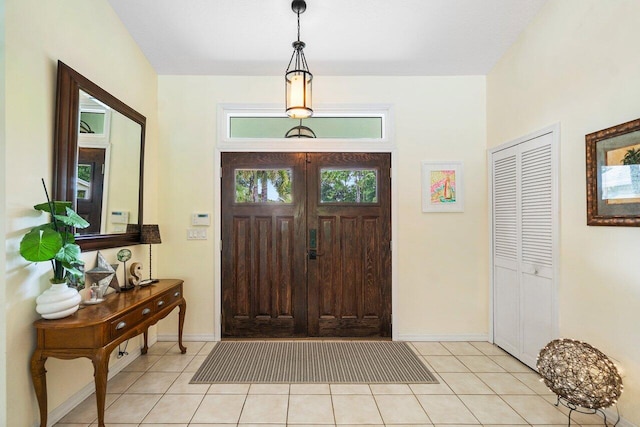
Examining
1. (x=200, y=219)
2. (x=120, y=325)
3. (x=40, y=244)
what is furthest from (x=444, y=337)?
(x=40, y=244)

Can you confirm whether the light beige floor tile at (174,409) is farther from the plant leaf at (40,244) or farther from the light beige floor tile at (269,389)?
the plant leaf at (40,244)

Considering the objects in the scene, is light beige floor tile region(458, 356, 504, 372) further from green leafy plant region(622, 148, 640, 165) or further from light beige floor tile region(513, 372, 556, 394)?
green leafy plant region(622, 148, 640, 165)

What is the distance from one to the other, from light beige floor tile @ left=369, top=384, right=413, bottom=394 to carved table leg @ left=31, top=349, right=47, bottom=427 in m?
2.13

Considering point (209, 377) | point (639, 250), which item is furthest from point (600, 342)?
point (209, 377)

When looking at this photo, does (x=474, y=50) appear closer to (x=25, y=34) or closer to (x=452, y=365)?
(x=452, y=365)

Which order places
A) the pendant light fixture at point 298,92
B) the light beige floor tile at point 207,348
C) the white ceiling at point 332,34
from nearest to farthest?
the pendant light fixture at point 298,92, the white ceiling at point 332,34, the light beige floor tile at point 207,348

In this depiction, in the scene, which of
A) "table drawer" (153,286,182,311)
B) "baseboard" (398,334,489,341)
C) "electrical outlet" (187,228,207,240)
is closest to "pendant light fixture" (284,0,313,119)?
"electrical outlet" (187,228,207,240)

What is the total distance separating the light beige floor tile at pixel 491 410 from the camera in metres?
2.12

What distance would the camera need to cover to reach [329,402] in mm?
2324

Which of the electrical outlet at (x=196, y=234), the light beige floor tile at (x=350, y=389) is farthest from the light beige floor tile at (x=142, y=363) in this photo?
the light beige floor tile at (x=350, y=389)

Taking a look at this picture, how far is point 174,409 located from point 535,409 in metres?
2.54

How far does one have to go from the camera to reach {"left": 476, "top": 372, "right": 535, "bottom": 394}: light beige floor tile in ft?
8.12

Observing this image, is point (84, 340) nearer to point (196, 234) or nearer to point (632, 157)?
point (196, 234)

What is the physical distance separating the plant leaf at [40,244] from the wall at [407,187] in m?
1.73
